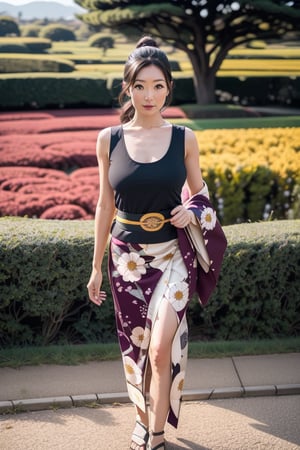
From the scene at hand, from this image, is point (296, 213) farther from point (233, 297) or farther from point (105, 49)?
point (105, 49)

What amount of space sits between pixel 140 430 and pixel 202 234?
983mm

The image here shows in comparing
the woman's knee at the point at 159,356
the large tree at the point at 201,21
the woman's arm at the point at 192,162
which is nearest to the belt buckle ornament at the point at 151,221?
the woman's arm at the point at 192,162

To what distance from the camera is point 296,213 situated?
23.9ft

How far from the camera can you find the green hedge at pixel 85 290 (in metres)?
4.32

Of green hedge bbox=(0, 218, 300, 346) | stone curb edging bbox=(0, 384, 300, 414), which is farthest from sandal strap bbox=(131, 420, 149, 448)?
green hedge bbox=(0, 218, 300, 346)

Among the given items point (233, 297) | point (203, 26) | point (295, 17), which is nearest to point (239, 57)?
point (203, 26)

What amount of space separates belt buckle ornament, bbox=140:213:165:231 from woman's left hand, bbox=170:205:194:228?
56mm

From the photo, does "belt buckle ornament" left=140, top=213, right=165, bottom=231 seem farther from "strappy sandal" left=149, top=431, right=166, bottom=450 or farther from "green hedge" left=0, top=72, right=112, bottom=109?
"green hedge" left=0, top=72, right=112, bottom=109

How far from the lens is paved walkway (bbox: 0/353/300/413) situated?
3764mm

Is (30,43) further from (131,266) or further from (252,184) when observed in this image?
(131,266)

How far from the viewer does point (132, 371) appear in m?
3.26

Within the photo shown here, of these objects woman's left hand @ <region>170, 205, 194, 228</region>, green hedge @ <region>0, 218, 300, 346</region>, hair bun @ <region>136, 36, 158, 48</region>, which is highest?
hair bun @ <region>136, 36, 158, 48</region>

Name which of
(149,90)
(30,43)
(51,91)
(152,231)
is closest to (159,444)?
(152,231)

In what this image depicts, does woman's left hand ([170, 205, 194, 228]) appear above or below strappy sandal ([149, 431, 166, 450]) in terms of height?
above
